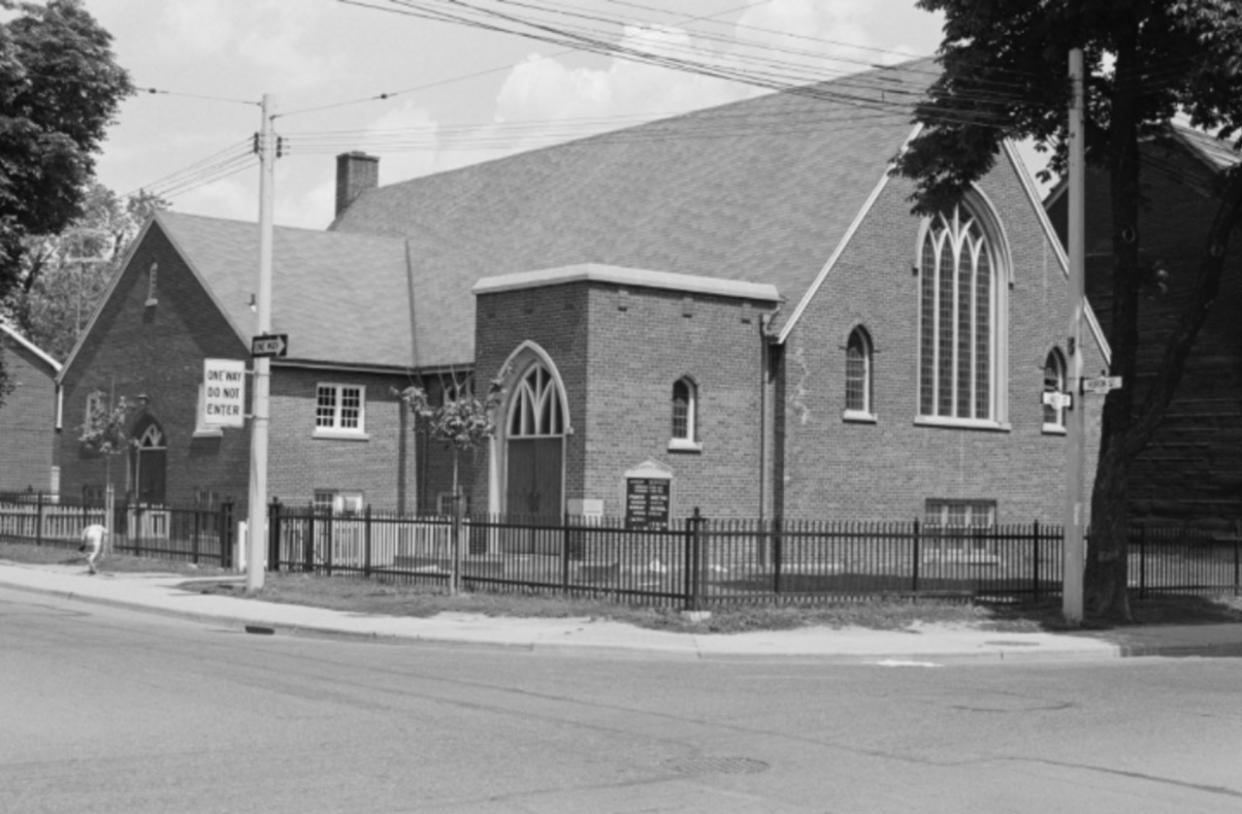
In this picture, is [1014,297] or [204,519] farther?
[1014,297]

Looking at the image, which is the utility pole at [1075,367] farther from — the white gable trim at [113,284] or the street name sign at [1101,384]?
the white gable trim at [113,284]

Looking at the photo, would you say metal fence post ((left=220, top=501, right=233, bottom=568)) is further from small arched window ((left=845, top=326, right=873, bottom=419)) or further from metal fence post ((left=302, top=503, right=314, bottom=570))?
small arched window ((left=845, top=326, right=873, bottom=419))

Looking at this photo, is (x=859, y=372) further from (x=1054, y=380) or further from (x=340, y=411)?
(x=340, y=411)

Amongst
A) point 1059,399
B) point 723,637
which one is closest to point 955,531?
point 1059,399

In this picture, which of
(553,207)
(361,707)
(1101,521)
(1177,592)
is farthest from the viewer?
(553,207)

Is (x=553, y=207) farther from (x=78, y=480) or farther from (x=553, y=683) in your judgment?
(x=553, y=683)

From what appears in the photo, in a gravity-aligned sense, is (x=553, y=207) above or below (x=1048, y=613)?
above

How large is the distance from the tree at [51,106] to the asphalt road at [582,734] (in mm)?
22623

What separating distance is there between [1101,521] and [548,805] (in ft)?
54.3

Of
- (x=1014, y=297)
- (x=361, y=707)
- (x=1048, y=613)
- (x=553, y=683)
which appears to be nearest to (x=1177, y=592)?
(x=1048, y=613)

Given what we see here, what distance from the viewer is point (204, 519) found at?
105 feet

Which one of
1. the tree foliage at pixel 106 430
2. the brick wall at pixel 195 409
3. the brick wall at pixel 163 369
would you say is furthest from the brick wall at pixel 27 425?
the tree foliage at pixel 106 430

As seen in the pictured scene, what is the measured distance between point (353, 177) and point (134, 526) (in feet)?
74.1

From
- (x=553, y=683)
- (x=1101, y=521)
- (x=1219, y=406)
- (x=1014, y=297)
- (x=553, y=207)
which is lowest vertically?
(x=553, y=683)
